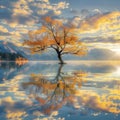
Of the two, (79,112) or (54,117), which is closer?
(54,117)

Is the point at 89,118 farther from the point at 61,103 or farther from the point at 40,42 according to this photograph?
the point at 40,42

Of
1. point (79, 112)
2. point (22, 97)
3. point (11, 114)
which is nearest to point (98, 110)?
point (79, 112)

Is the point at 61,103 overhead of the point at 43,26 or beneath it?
beneath

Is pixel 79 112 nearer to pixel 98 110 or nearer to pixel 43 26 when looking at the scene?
pixel 98 110

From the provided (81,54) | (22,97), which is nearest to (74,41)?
(81,54)

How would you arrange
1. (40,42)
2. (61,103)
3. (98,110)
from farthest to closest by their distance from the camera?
(40,42)
(61,103)
(98,110)

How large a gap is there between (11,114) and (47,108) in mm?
979

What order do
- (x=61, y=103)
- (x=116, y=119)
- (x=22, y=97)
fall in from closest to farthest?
(x=116, y=119), (x=61, y=103), (x=22, y=97)

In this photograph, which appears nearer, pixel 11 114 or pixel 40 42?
pixel 11 114

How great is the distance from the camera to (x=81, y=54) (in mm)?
45250

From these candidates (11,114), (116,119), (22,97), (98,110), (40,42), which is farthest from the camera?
(40,42)

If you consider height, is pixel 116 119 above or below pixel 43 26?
below

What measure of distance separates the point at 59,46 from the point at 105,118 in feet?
132

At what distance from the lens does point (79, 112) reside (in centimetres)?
648
